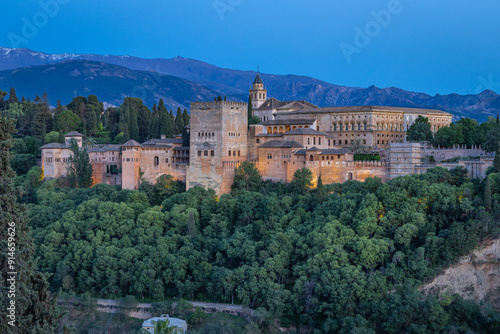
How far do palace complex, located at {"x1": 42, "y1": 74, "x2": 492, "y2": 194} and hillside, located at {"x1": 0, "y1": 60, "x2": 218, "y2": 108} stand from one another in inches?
3320

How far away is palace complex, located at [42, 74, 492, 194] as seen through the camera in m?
42.1

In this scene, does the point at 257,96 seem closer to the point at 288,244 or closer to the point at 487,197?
the point at 288,244

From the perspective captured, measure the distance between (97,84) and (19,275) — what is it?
435ft

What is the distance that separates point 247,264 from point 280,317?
424cm

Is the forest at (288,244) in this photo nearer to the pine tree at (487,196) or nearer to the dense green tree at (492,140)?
the pine tree at (487,196)

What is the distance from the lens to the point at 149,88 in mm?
147000

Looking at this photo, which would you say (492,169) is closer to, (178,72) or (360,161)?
(360,161)

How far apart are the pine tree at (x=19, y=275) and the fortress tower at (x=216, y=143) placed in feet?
96.1

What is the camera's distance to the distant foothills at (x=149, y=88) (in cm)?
13575

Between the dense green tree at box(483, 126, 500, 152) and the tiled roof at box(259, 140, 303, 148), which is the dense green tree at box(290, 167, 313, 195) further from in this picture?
the dense green tree at box(483, 126, 500, 152)

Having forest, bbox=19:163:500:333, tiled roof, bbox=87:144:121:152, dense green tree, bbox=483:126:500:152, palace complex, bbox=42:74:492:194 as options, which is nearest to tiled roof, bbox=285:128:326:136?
palace complex, bbox=42:74:492:194

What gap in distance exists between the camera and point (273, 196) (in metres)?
40.9

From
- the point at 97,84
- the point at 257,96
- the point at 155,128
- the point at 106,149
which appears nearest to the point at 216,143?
the point at 106,149

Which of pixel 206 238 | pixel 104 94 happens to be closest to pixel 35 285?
pixel 206 238
